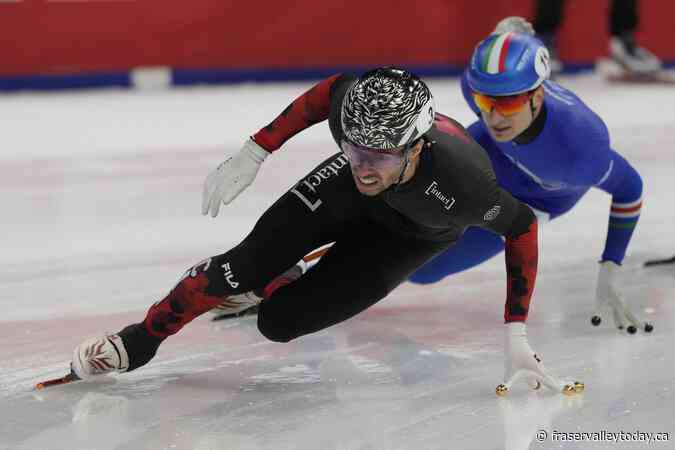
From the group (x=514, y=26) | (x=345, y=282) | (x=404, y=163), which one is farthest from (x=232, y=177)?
(x=514, y=26)

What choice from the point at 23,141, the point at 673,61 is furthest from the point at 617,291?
the point at 673,61

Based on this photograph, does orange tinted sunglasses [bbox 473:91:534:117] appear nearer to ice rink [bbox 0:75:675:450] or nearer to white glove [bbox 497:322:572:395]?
ice rink [bbox 0:75:675:450]

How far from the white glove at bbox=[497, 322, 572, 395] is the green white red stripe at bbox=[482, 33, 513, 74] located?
2.89 ft

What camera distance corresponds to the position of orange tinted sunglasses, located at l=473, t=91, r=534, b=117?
336 cm

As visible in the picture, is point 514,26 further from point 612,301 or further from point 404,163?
point 404,163

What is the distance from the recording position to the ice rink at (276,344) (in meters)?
2.62

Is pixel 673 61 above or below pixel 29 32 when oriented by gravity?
below

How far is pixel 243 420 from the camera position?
2.68m

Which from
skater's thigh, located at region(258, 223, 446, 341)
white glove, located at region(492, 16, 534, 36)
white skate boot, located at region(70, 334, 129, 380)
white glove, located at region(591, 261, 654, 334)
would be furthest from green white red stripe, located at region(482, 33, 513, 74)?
white skate boot, located at region(70, 334, 129, 380)

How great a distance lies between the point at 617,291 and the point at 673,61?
7.67 meters

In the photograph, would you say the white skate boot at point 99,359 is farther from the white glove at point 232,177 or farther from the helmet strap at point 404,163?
the helmet strap at point 404,163

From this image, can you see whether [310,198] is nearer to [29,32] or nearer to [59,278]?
[59,278]

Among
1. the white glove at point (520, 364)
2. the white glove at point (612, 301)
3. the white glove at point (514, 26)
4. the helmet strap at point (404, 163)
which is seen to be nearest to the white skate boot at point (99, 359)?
the helmet strap at point (404, 163)

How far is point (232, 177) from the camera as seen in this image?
296cm
